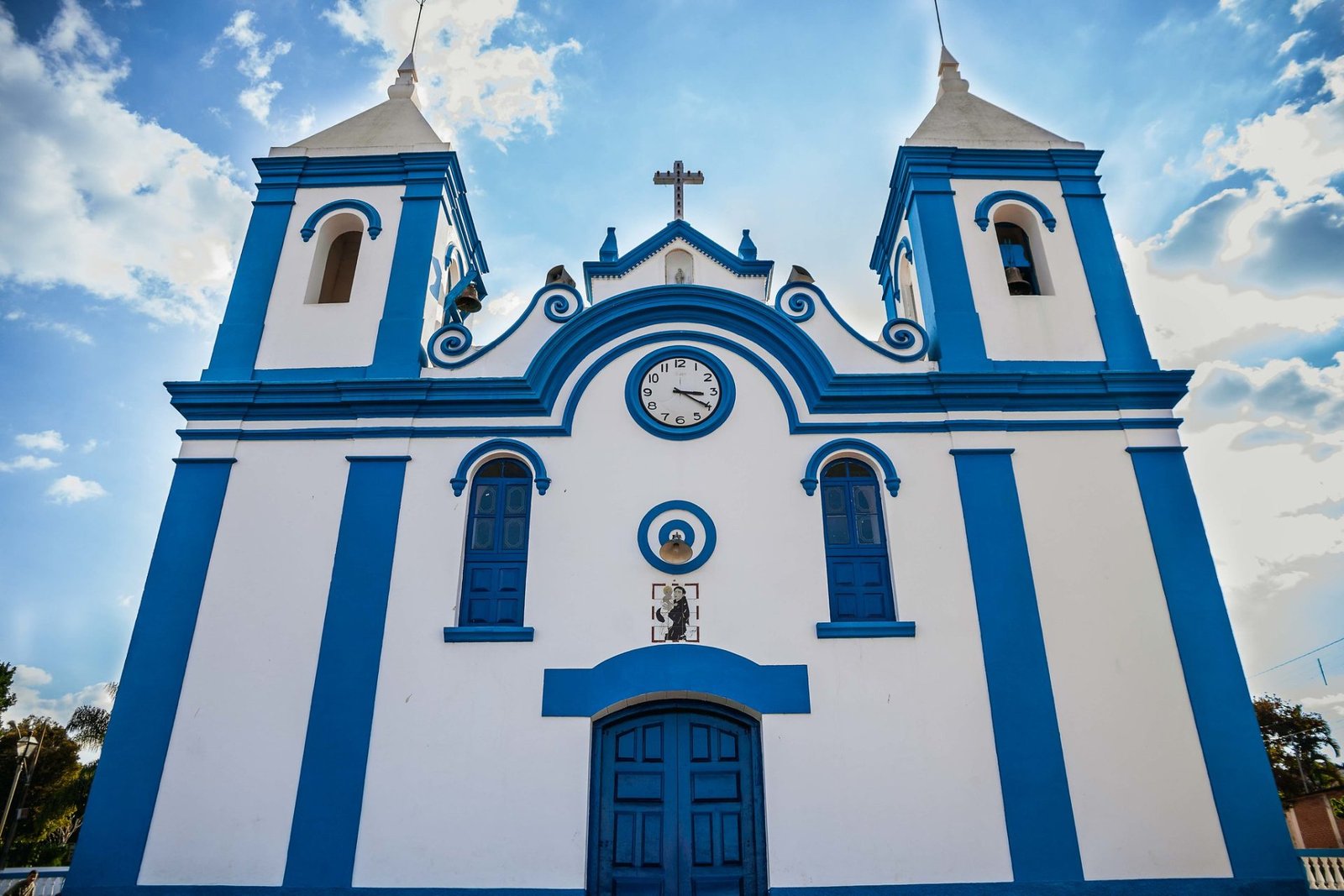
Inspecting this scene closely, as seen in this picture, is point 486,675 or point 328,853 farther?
point 486,675

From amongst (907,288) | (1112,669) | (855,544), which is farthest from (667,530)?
(907,288)

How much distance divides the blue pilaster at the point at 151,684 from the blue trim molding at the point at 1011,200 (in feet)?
31.5

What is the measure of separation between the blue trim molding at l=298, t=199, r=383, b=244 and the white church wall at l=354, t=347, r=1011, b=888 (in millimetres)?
3339

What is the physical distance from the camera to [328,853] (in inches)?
324

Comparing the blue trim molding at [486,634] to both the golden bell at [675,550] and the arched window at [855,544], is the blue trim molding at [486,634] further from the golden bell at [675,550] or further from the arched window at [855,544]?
the arched window at [855,544]

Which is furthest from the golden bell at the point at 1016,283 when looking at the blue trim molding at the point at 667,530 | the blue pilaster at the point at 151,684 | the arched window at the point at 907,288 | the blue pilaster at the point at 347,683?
the blue pilaster at the point at 151,684

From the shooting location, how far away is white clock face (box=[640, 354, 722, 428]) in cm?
1012

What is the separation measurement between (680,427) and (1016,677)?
432 cm

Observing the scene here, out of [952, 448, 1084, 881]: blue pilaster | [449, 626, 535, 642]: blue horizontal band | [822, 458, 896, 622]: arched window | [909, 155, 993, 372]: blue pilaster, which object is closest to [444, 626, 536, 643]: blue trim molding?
[449, 626, 535, 642]: blue horizontal band

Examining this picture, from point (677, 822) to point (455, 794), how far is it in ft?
6.94

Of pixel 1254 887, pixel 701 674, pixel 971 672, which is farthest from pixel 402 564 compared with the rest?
pixel 1254 887

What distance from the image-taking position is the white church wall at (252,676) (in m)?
8.35

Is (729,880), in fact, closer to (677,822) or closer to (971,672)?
(677,822)

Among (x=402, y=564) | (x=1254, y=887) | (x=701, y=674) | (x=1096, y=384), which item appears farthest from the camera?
(x=1096, y=384)
